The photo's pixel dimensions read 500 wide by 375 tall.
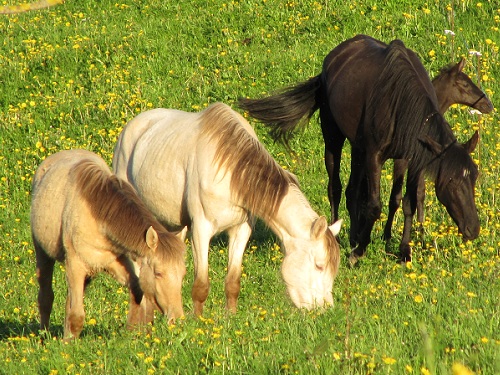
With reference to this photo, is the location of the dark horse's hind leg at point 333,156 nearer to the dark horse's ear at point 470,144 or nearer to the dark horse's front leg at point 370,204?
the dark horse's front leg at point 370,204

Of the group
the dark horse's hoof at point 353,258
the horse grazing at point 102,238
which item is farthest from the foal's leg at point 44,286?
the dark horse's hoof at point 353,258

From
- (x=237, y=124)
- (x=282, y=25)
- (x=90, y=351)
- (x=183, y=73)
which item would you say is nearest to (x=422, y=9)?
(x=282, y=25)

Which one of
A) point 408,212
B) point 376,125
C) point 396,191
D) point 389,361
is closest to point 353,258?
point 408,212

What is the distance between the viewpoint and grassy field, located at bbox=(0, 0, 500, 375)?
16.5 feet

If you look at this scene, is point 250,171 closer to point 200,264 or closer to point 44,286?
point 200,264

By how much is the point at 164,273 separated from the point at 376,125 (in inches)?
142

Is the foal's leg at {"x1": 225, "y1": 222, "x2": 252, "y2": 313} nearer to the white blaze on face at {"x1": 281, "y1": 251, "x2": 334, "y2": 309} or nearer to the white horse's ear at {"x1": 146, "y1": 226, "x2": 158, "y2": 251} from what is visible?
the white blaze on face at {"x1": 281, "y1": 251, "x2": 334, "y2": 309}

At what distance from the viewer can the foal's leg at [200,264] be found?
7793 millimetres

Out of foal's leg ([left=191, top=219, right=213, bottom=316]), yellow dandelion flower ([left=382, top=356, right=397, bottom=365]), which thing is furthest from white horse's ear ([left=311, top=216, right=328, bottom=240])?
yellow dandelion flower ([left=382, top=356, right=397, bottom=365])

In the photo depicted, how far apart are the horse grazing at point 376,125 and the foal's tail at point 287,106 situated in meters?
0.01

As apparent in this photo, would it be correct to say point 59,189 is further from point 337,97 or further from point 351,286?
point 337,97

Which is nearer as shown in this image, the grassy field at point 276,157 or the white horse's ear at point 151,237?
the grassy field at point 276,157

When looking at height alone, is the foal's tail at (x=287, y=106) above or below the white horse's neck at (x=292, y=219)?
below

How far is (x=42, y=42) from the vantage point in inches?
658
